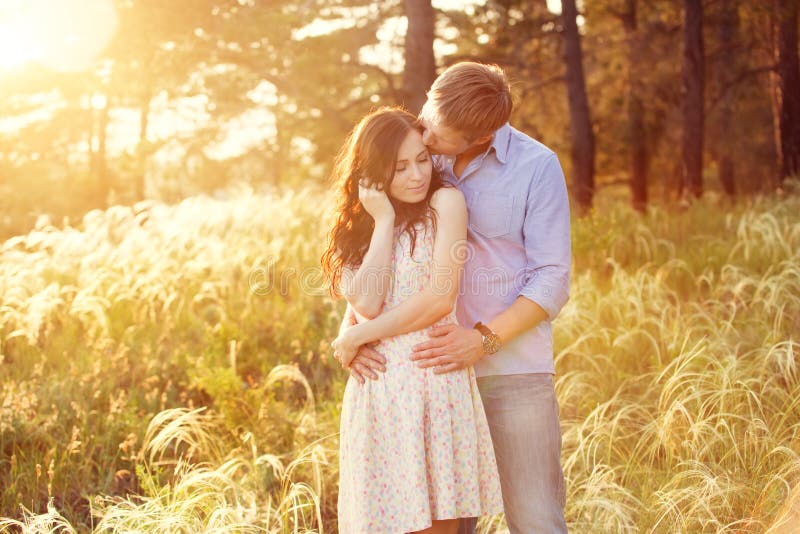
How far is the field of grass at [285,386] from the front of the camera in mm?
3443

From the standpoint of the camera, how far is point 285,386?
5.09 meters

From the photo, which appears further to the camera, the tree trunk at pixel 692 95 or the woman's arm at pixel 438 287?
the tree trunk at pixel 692 95

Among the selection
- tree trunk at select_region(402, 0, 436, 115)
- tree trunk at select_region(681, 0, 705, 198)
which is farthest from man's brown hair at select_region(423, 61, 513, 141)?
tree trunk at select_region(681, 0, 705, 198)

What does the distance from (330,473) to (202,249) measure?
3.57 metres

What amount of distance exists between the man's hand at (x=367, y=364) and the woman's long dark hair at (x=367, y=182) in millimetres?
326

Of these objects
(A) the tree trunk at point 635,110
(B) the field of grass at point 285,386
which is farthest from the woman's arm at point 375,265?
(A) the tree trunk at point 635,110

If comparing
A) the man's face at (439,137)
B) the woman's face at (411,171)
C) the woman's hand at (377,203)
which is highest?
the man's face at (439,137)

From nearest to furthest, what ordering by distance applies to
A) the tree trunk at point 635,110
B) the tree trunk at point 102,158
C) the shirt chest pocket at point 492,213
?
the shirt chest pocket at point 492,213 < the tree trunk at point 635,110 < the tree trunk at point 102,158

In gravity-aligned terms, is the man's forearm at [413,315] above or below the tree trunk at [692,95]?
below

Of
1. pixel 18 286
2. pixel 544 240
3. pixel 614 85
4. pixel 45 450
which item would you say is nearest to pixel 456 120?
pixel 544 240

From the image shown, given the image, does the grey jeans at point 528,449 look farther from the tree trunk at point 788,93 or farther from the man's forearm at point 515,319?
the tree trunk at point 788,93

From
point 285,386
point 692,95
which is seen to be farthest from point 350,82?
point 285,386

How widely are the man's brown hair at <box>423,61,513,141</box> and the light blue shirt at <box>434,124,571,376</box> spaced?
5.9 inches

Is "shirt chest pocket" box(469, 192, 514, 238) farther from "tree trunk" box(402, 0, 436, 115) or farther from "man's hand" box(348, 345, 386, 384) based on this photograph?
"tree trunk" box(402, 0, 436, 115)
